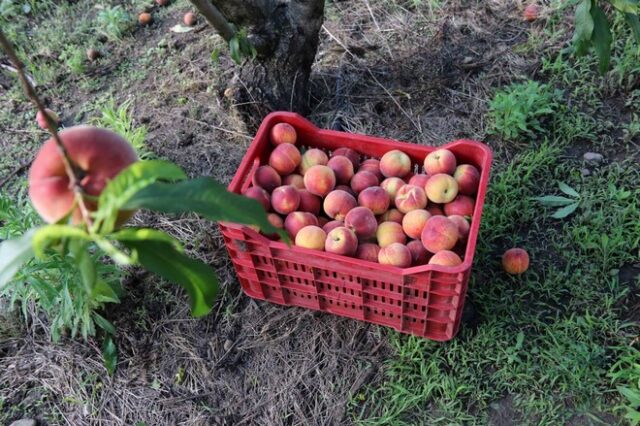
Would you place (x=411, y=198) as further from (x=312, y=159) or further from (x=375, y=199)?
(x=312, y=159)

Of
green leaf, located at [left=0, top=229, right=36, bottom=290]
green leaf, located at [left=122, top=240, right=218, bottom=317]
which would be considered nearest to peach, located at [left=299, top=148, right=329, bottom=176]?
green leaf, located at [left=122, top=240, right=218, bottom=317]

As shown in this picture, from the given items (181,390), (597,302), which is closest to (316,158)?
(181,390)

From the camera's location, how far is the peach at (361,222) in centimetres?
196

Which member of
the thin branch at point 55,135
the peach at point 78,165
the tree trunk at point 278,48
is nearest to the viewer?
the thin branch at point 55,135

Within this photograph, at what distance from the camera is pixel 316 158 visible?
7.18 feet

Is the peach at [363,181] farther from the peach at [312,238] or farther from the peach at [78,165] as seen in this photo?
the peach at [78,165]

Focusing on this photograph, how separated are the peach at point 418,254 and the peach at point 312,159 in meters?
0.49

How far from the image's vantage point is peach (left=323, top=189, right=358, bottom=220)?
2.02m

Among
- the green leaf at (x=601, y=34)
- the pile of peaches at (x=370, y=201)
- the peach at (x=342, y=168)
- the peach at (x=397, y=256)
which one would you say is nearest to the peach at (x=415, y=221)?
the pile of peaches at (x=370, y=201)

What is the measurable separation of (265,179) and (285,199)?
0.15 m

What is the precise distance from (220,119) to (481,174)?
1387mm

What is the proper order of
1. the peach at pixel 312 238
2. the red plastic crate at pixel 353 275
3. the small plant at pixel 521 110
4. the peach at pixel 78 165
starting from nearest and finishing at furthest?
1. the peach at pixel 78 165
2. the red plastic crate at pixel 353 275
3. the peach at pixel 312 238
4. the small plant at pixel 521 110

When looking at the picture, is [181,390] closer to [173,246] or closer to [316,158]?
[316,158]

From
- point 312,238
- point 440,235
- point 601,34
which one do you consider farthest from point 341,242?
point 601,34
